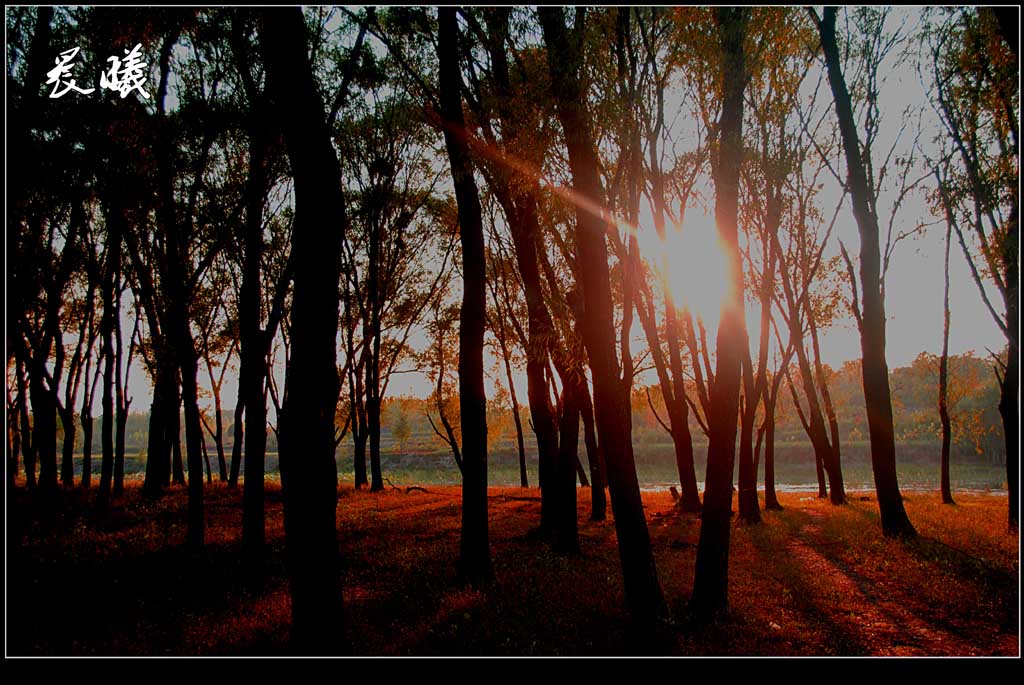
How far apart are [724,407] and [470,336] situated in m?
4.35

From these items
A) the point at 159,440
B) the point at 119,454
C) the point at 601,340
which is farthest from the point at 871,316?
the point at 119,454

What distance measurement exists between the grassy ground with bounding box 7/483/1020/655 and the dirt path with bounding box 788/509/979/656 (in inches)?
1.7

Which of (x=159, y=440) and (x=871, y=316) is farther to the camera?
(x=159, y=440)

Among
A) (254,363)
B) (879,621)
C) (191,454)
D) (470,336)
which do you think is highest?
(470,336)

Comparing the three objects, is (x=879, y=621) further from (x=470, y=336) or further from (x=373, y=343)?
(x=373, y=343)

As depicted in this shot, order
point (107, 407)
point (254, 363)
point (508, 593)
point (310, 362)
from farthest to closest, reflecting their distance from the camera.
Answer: point (107, 407), point (254, 363), point (508, 593), point (310, 362)

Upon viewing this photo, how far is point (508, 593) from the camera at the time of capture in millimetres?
10016

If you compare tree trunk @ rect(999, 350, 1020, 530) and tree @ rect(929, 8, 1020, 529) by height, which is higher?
tree @ rect(929, 8, 1020, 529)

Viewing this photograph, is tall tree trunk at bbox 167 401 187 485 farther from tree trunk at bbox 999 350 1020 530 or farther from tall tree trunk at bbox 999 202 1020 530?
tree trunk at bbox 999 350 1020 530

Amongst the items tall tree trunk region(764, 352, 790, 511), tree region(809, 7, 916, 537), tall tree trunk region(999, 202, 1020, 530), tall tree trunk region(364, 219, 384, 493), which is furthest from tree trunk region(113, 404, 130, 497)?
tall tree trunk region(999, 202, 1020, 530)

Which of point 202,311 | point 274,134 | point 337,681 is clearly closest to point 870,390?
point 337,681

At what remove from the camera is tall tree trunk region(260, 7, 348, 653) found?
6.38 metres

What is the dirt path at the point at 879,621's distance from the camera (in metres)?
7.76

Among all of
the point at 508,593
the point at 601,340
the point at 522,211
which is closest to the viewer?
the point at 601,340
